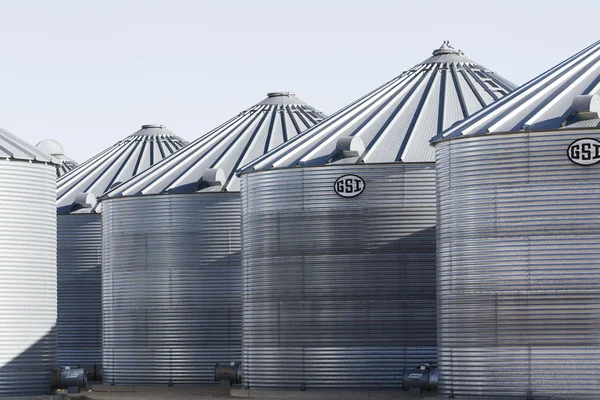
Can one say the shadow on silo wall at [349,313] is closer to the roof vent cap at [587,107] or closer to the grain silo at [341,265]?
the grain silo at [341,265]

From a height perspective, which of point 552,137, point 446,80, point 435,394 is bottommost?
point 435,394

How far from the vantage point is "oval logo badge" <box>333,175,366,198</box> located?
49438 millimetres

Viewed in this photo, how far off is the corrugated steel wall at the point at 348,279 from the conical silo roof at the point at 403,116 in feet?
3.10

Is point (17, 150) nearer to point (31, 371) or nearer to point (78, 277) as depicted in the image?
point (31, 371)

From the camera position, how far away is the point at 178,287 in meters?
58.4

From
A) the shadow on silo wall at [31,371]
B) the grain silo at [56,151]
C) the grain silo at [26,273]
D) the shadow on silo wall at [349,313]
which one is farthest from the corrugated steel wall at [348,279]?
the grain silo at [56,151]

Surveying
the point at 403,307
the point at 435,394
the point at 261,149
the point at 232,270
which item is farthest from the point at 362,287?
the point at 261,149

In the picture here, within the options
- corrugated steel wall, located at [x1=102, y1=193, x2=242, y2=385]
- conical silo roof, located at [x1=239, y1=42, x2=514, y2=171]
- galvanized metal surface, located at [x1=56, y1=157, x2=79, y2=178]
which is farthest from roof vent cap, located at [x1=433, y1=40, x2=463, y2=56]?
galvanized metal surface, located at [x1=56, y1=157, x2=79, y2=178]

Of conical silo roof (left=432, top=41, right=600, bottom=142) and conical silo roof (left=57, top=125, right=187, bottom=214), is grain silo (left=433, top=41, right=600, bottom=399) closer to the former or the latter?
conical silo roof (left=432, top=41, right=600, bottom=142)

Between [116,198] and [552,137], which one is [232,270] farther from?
[552,137]

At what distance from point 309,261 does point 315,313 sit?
6.50 feet

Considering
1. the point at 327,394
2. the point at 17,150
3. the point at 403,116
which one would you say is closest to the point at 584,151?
the point at 327,394

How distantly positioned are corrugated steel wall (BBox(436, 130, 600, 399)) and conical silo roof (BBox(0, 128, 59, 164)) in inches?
734

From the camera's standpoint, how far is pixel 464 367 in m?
41.8
